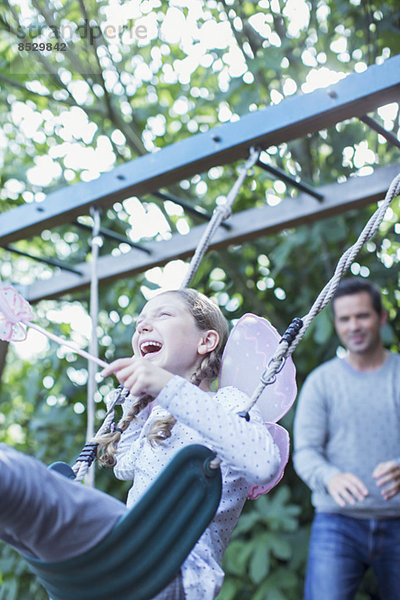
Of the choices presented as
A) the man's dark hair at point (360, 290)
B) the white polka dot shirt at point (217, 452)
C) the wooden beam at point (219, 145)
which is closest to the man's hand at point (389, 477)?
the man's dark hair at point (360, 290)

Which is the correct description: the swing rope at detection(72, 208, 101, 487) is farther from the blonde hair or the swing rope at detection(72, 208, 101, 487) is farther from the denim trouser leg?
the denim trouser leg

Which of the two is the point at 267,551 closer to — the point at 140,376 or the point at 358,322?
the point at 358,322

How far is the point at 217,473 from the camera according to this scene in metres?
1.06

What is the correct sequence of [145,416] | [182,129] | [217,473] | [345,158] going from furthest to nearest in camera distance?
[182,129] → [345,158] → [145,416] → [217,473]

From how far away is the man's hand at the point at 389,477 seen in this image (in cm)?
176

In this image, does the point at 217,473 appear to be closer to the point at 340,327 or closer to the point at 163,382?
the point at 163,382

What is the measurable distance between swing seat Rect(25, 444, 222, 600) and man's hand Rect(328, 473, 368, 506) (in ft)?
2.64

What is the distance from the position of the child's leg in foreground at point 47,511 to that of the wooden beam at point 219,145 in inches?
40.1

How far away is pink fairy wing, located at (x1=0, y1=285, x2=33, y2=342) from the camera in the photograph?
1.24 meters

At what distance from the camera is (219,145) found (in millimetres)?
1794

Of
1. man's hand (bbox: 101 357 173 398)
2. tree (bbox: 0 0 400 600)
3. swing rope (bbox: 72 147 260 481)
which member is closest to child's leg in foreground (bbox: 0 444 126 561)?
man's hand (bbox: 101 357 173 398)

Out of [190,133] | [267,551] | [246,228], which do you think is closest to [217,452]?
[246,228]

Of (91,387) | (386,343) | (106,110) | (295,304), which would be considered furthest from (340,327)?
(106,110)

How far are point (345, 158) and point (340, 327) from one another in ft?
3.26
